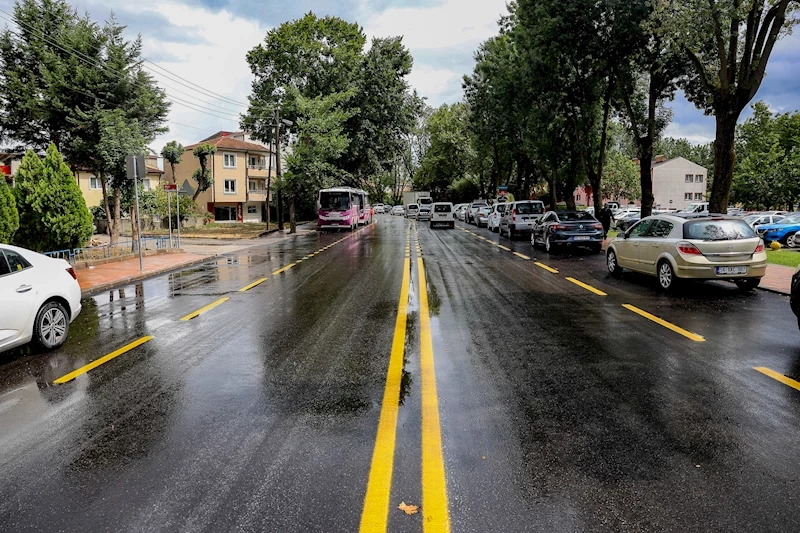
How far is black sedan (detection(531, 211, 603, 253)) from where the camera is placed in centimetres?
1967

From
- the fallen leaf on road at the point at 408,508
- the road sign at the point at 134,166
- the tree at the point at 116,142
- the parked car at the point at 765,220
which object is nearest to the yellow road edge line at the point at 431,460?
the fallen leaf on road at the point at 408,508

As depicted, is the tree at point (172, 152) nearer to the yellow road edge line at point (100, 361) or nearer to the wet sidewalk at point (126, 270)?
the wet sidewalk at point (126, 270)

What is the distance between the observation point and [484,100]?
43.6 meters

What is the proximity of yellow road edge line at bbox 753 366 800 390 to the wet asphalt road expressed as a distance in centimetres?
9

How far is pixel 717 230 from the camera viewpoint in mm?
10797

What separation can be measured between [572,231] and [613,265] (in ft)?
19.8

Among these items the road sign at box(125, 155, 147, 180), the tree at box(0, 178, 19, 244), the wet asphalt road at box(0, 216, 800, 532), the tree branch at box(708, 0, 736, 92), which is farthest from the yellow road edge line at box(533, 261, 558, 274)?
the tree at box(0, 178, 19, 244)

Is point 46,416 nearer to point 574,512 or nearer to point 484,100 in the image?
point 574,512

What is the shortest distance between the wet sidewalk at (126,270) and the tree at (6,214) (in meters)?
1.81

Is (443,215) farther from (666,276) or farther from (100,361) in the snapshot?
(100,361)

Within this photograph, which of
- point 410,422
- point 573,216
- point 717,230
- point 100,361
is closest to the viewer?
point 410,422

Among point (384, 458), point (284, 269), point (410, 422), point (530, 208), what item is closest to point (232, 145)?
point (530, 208)

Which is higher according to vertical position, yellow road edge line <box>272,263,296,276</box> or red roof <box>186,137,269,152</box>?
red roof <box>186,137,269,152</box>

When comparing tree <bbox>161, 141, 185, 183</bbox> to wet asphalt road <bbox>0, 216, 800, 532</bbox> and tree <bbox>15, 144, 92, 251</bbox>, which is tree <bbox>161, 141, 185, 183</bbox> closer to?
tree <bbox>15, 144, 92, 251</bbox>
